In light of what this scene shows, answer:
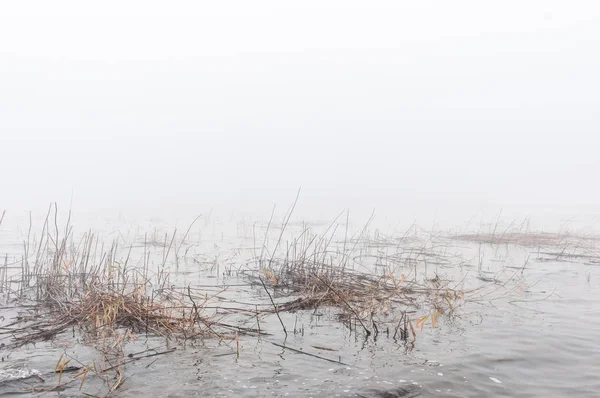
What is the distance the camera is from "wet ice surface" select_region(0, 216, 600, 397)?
5.21 meters

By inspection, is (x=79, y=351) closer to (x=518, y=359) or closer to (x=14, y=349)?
(x=14, y=349)

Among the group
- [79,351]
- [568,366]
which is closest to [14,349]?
[79,351]

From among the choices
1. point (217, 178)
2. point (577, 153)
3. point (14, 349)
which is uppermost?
point (577, 153)

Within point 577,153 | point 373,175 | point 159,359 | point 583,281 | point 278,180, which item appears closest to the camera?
point 159,359

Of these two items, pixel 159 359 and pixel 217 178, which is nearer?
pixel 159 359

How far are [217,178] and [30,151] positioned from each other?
97741 mm

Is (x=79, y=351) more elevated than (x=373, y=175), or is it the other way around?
(x=373, y=175)

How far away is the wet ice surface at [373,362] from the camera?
521 centimetres

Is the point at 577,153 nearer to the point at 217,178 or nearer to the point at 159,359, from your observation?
the point at 217,178

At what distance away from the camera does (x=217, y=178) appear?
4875 inches

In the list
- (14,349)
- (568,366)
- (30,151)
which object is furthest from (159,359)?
(30,151)

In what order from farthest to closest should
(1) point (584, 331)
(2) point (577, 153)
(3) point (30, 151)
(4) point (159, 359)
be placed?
(3) point (30, 151) → (2) point (577, 153) → (1) point (584, 331) → (4) point (159, 359)

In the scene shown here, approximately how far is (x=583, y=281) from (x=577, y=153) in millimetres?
168846

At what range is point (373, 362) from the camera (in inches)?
237
